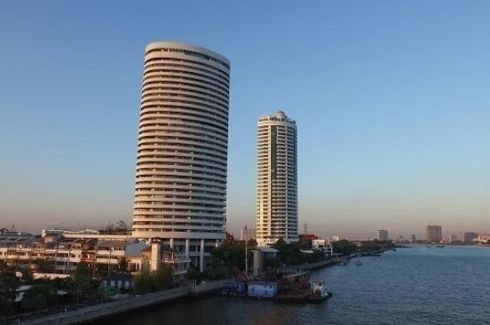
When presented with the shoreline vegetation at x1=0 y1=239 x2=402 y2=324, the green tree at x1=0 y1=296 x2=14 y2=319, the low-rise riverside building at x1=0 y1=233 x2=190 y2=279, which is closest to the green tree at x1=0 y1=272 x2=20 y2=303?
the shoreline vegetation at x1=0 y1=239 x2=402 y2=324

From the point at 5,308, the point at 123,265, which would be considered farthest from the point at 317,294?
the point at 5,308

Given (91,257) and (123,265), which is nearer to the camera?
(123,265)

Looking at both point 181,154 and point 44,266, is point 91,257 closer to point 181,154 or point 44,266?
point 44,266

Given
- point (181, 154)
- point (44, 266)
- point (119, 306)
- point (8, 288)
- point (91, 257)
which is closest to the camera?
point (8, 288)

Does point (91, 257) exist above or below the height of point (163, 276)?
above

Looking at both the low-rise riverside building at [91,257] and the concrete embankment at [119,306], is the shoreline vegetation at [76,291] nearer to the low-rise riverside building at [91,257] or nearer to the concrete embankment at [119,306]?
the concrete embankment at [119,306]

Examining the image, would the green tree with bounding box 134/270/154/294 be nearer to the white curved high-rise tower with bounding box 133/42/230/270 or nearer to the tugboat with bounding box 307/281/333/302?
the tugboat with bounding box 307/281/333/302

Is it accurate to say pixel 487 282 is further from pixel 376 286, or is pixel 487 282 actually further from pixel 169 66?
pixel 169 66
